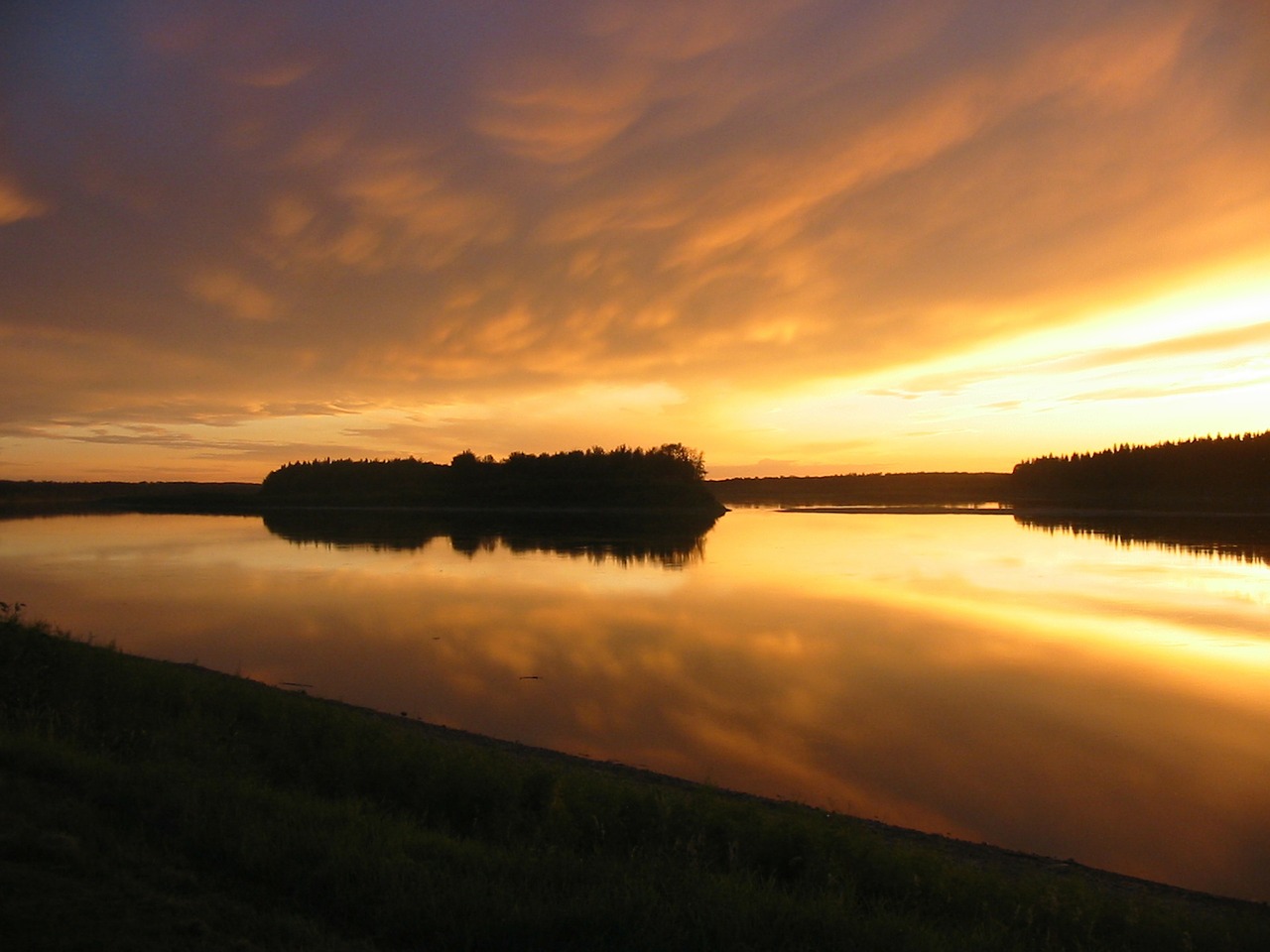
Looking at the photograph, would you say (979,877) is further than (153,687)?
No

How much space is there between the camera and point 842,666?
1480 centimetres

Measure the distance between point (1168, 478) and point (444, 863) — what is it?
333 ft

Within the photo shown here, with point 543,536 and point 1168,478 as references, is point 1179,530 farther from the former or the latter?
point 1168,478

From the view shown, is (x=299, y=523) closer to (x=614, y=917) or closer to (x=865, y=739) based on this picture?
(x=865, y=739)

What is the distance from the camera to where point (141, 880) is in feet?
14.8

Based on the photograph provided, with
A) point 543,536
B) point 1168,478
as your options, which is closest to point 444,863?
point 543,536

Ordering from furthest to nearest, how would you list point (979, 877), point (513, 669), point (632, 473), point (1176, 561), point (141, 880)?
1. point (632, 473)
2. point (1176, 561)
3. point (513, 669)
4. point (979, 877)
5. point (141, 880)

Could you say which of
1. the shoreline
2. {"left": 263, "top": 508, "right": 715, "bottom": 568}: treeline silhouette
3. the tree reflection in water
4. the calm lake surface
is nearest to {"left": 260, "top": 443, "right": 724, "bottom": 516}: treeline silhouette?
{"left": 263, "top": 508, "right": 715, "bottom": 568}: treeline silhouette

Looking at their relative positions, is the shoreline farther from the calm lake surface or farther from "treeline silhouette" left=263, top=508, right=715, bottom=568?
"treeline silhouette" left=263, top=508, right=715, bottom=568

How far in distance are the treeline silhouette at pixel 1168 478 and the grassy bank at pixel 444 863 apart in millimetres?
75957

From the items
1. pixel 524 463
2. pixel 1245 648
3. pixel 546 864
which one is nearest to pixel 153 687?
pixel 546 864

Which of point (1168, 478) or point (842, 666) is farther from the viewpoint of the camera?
point (1168, 478)

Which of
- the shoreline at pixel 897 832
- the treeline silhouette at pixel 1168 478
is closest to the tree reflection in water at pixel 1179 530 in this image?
the treeline silhouette at pixel 1168 478

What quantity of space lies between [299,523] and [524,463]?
33.4 m
